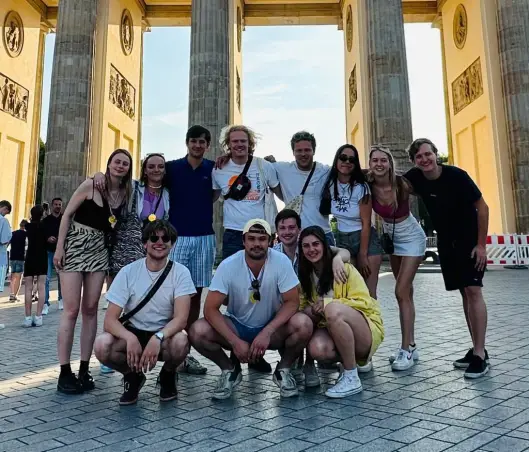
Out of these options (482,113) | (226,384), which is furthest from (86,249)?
(482,113)

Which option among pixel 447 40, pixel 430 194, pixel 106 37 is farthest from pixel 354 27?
pixel 430 194

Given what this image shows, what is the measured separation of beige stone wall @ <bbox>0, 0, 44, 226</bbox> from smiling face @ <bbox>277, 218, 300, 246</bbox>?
20.6m

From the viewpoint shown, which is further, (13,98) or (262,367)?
(13,98)

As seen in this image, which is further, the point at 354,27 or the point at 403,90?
the point at 354,27

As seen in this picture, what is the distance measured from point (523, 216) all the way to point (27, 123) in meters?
22.5

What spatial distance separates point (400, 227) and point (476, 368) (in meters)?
1.38

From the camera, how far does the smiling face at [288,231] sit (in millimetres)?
3906

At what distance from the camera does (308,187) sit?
14.5 feet

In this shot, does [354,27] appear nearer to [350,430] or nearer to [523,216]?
[523,216]

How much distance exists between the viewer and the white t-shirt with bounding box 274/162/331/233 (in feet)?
14.4

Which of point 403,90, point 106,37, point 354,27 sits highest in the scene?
point 354,27

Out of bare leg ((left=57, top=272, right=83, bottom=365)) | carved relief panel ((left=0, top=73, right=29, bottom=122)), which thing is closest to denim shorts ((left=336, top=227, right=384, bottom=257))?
bare leg ((left=57, top=272, right=83, bottom=365))

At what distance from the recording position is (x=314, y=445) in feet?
8.15

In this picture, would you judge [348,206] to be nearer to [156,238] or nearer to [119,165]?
[156,238]
